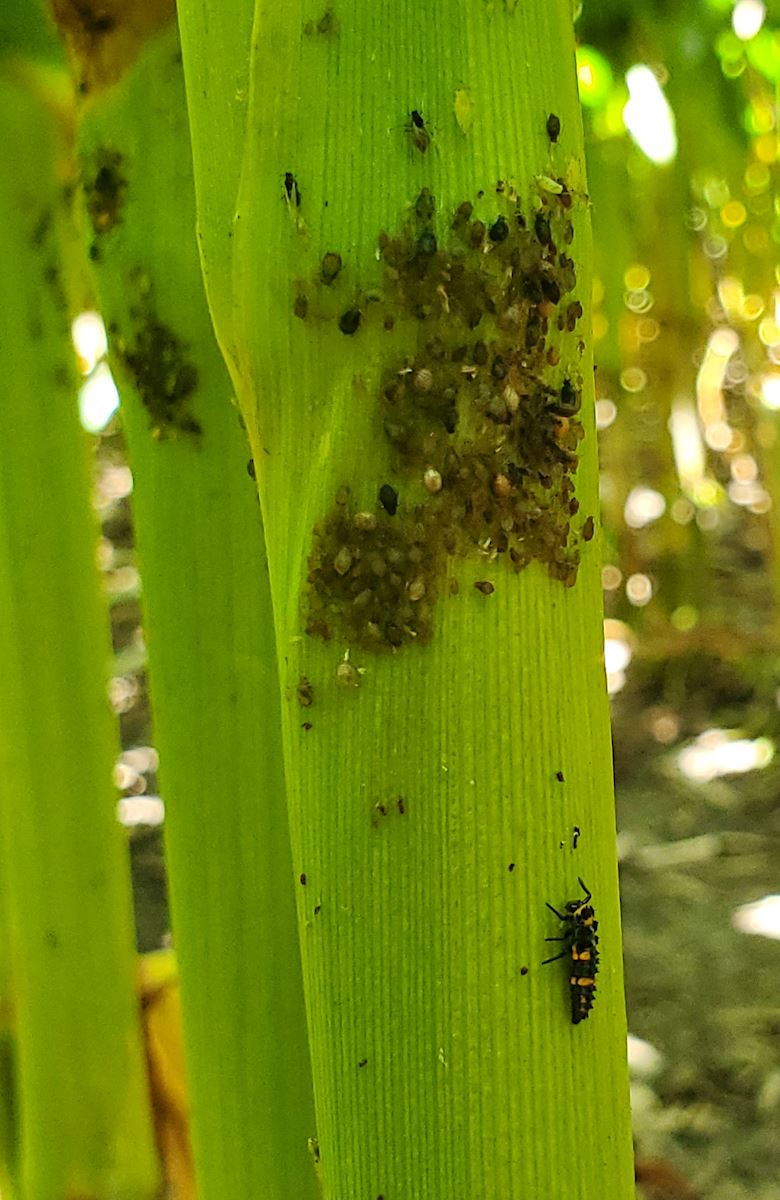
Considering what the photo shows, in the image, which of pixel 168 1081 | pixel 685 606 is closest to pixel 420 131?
pixel 168 1081

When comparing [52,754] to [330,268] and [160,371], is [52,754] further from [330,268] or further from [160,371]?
[330,268]

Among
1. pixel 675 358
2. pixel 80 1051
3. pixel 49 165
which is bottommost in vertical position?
pixel 80 1051

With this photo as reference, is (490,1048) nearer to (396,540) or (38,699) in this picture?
(396,540)

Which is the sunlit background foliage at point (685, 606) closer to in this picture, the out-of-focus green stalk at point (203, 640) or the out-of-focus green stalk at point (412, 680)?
the out-of-focus green stalk at point (203, 640)

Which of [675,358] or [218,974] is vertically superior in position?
[675,358]

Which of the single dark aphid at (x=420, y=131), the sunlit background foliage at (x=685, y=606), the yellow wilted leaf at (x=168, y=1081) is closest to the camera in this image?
the single dark aphid at (x=420, y=131)

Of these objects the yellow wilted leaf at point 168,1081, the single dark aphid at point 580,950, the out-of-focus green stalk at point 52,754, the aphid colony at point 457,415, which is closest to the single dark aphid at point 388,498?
the aphid colony at point 457,415

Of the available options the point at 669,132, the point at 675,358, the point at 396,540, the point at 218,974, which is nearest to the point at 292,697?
the point at 396,540

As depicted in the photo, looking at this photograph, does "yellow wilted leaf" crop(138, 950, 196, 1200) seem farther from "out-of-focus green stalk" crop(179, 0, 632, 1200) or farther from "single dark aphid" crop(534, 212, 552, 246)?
"single dark aphid" crop(534, 212, 552, 246)

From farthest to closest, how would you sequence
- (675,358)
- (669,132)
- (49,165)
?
(675,358), (669,132), (49,165)
